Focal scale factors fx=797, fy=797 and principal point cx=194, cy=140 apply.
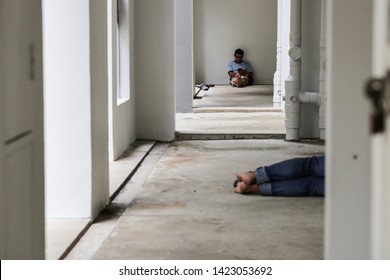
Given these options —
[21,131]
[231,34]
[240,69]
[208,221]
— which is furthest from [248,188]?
[231,34]

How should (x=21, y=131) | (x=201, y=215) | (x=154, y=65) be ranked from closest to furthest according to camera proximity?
(x=21, y=131), (x=201, y=215), (x=154, y=65)

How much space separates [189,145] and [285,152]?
1.17 meters

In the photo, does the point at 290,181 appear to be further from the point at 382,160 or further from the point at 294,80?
the point at 382,160

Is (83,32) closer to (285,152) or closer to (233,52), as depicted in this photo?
(285,152)

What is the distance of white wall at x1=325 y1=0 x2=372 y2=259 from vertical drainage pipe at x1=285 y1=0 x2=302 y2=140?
19.1 ft

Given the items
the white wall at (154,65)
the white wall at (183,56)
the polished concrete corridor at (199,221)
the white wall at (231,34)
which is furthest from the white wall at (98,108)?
the white wall at (231,34)

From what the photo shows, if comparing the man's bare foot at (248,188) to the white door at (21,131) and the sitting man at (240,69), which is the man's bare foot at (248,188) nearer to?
the white door at (21,131)

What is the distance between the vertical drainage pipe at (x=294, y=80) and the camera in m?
8.72

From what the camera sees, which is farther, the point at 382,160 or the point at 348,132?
the point at 348,132

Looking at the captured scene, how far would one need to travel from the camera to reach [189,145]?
878cm

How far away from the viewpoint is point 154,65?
29.3 feet

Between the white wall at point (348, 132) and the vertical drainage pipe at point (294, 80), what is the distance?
5.83m

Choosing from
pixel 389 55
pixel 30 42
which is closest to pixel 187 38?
pixel 30 42

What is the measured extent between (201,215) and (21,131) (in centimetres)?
244
